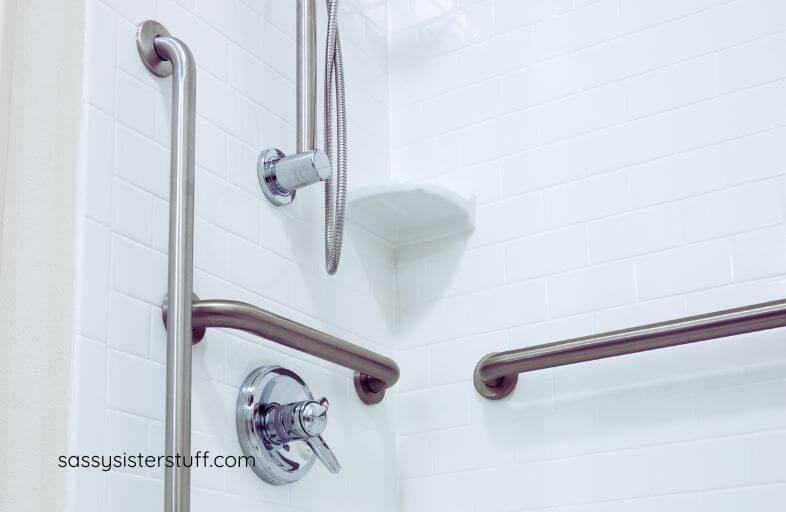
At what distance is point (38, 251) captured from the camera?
1108 millimetres

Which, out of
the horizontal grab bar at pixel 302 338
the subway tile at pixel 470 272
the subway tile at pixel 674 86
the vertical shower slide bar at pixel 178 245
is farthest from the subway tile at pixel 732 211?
the vertical shower slide bar at pixel 178 245

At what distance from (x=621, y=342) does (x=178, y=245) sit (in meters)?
0.58

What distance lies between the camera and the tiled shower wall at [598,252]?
140cm

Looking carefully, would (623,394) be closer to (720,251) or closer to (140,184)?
(720,251)

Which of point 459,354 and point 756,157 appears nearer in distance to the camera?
point 756,157

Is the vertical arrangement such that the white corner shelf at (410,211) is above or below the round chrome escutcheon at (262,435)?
above

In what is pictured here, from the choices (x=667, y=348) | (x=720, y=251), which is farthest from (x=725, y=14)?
(x=667, y=348)

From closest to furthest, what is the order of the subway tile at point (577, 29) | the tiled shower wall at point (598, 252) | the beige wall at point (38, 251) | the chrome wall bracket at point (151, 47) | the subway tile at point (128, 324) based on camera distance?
the beige wall at point (38, 251) < the subway tile at point (128, 324) < the chrome wall bracket at point (151, 47) < the tiled shower wall at point (598, 252) < the subway tile at point (577, 29)

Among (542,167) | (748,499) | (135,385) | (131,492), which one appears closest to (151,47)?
(135,385)

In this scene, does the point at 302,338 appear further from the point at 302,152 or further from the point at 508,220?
the point at 508,220

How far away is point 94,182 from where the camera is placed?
3.81 ft

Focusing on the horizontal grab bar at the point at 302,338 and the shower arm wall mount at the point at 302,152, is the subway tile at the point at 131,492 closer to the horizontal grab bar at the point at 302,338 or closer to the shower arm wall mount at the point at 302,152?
the horizontal grab bar at the point at 302,338

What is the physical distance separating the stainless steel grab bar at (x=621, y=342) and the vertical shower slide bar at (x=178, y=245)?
19.9 inches

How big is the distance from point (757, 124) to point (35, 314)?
0.95 metres
